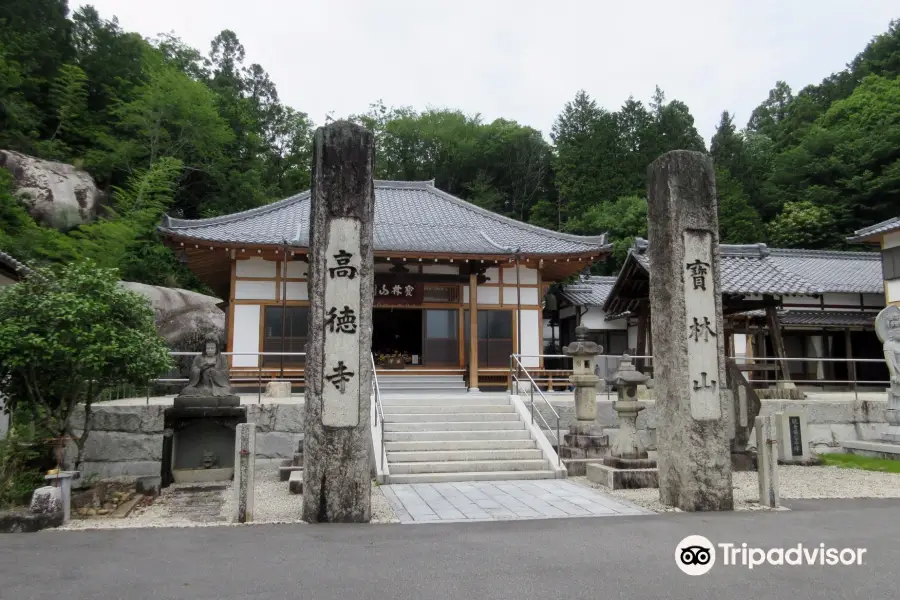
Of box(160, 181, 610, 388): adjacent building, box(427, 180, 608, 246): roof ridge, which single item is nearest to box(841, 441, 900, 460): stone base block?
box(160, 181, 610, 388): adjacent building

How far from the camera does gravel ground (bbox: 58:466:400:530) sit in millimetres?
6773

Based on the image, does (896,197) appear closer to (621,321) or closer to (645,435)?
(621,321)

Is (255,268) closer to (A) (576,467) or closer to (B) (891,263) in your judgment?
(A) (576,467)

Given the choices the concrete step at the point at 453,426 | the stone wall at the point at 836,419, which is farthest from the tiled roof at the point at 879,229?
the concrete step at the point at 453,426

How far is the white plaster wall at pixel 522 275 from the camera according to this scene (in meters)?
18.0

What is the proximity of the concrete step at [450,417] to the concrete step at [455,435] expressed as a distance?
18.9 inches

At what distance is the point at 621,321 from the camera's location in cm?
2539

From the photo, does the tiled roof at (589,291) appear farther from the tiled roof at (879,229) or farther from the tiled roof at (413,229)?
the tiled roof at (879,229)

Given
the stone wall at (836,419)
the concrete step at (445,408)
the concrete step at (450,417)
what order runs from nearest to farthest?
1. the concrete step at (450,417)
2. the concrete step at (445,408)
3. the stone wall at (836,419)

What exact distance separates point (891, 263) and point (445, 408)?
18.4 m

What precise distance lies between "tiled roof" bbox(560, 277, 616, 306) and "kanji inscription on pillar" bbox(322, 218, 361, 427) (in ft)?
59.8

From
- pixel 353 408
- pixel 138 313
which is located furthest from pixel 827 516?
pixel 138 313

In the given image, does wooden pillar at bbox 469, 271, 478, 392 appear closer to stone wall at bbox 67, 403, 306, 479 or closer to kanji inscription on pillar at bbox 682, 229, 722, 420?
stone wall at bbox 67, 403, 306, 479

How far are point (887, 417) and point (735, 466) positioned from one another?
5.27 m
